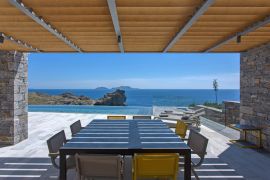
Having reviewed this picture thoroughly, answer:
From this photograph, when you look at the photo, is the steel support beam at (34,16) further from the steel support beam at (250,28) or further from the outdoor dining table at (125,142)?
the steel support beam at (250,28)

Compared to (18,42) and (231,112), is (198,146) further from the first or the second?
(231,112)

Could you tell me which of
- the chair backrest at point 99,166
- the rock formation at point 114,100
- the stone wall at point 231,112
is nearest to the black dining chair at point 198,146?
the chair backrest at point 99,166

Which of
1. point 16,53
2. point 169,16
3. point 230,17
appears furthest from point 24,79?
point 230,17

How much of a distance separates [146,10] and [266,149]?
17.7 ft

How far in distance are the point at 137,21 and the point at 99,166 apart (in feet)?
8.16

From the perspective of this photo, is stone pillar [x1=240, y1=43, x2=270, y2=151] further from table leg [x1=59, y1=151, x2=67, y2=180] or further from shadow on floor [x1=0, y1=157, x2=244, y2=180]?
table leg [x1=59, y1=151, x2=67, y2=180]

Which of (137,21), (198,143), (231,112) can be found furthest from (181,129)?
(231,112)

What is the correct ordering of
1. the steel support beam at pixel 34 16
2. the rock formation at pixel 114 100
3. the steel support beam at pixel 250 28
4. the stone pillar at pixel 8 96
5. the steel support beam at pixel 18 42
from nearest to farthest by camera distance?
the steel support beam at pixel 34 16 < the steel support beam at pixel 250 28 < the steel support beam at pixel 18 42 < the stone pillar at pixel 8 96 < the rock formation at pixel 114 100

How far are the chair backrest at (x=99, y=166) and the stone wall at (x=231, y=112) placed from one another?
8.19m

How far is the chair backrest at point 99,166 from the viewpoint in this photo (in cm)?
386

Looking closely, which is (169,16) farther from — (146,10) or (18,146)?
(18,146)

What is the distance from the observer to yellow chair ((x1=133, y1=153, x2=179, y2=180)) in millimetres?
3844

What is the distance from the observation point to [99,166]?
391 cm

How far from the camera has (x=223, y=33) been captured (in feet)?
20.4
